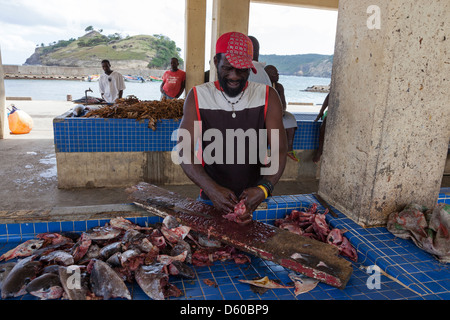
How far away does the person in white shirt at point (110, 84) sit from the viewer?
948 cm

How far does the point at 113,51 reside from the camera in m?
66.2

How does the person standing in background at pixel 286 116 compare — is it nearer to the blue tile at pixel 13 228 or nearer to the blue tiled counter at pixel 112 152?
the blue tiled counter at pixel 112 152

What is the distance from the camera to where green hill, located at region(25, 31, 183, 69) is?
208ft

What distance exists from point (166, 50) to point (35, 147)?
63630mm

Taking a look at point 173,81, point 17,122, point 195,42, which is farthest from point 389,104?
point 17,122

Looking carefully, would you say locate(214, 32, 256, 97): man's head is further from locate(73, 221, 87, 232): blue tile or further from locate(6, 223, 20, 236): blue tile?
locate(6, 223, 20, 236): blue tile

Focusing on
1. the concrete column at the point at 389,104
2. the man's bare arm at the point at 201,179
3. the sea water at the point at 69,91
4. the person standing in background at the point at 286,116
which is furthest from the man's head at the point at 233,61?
the sea water at the point at 69,91

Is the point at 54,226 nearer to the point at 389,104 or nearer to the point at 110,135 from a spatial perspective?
the point at 389,104

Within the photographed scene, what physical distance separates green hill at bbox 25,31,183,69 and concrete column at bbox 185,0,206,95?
54.1 meters

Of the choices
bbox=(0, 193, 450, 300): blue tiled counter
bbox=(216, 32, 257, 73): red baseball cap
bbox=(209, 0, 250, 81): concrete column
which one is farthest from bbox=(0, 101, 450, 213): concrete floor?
bbox=(209, 0, 250, 81): concrete column

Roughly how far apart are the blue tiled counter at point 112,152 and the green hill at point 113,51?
58.7 m

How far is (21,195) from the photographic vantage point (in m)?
5.79
